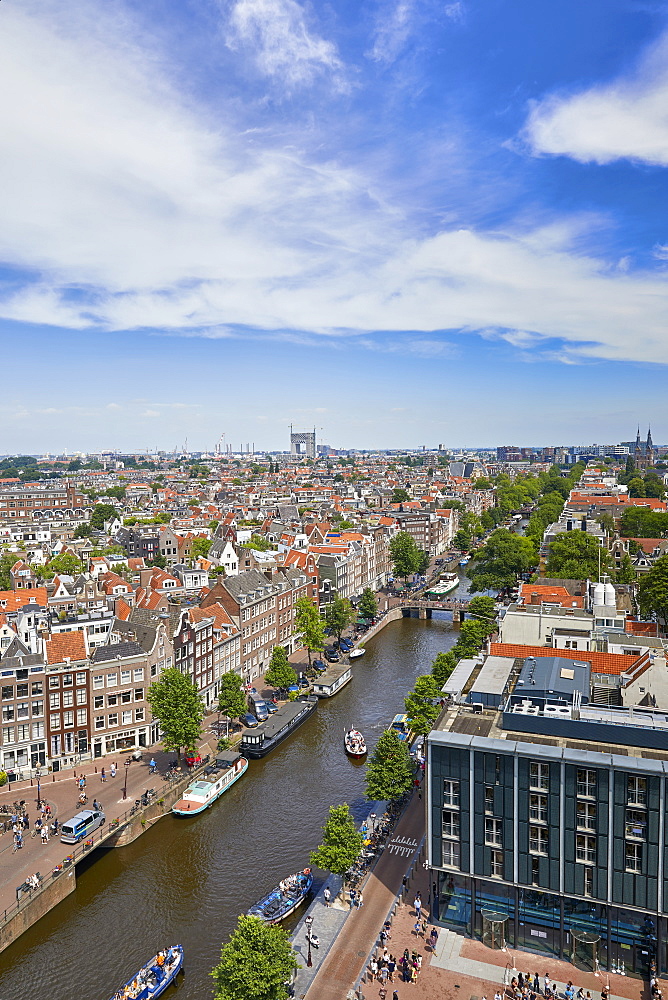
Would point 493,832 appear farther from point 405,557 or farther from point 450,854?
point 405,557

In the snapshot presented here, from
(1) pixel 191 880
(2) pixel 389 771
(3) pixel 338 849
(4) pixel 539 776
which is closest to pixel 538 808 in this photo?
(4) pixel 539 776

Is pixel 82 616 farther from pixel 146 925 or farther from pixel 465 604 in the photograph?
pixel 465 604

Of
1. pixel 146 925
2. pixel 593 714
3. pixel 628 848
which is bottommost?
pixel 146 925

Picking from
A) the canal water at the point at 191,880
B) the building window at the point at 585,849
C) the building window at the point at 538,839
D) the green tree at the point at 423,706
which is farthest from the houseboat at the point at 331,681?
the building window at the point at 585,849

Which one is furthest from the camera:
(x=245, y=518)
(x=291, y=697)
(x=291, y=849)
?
(x=245, y=518)

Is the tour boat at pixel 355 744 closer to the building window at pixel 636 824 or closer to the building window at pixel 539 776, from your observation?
the building window at pixel 539 776

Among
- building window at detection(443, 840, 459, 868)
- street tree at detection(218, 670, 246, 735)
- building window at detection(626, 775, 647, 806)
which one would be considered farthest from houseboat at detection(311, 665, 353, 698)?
building window at detection(626, 775, 647, 806)

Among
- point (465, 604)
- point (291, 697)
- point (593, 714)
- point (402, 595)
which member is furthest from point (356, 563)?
point (593, 714)

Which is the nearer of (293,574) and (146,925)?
(146,925)
